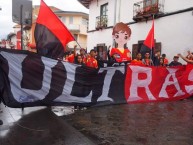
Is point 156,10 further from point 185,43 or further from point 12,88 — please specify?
point 12,88

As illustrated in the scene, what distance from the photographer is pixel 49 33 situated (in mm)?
6684

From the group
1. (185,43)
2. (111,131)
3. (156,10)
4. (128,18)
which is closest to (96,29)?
(128,18)

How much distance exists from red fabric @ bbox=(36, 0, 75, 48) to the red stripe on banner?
254 centimetres

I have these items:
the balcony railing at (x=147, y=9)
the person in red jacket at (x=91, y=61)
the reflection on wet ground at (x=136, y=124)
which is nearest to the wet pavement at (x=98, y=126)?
the reflection on wet ground at (x=136, y=124)

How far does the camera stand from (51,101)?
6715 mm

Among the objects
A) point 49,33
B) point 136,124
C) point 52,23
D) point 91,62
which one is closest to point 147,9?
point 91,62

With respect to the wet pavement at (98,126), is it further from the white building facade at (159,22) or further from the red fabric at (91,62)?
the white building facade at (159,22)

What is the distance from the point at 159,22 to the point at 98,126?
1112cm

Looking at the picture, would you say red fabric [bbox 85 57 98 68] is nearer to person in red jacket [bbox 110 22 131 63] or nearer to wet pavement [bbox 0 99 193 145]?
person in red jacket [bbox 110 22 131 63]

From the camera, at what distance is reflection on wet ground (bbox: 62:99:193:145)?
17.1ft

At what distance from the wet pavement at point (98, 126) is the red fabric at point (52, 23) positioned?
1781mm

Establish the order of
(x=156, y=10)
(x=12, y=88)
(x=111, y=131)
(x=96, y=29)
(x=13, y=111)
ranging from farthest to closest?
1. (x=96, y=29)
2. (x=156, y=10)
3. (x=13, y=111)
4. (x=12, y=88)
5. (x=111, y=131)

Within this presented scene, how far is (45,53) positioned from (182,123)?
3.45 meters

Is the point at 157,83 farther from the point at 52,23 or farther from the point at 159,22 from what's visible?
the point at 159,22
